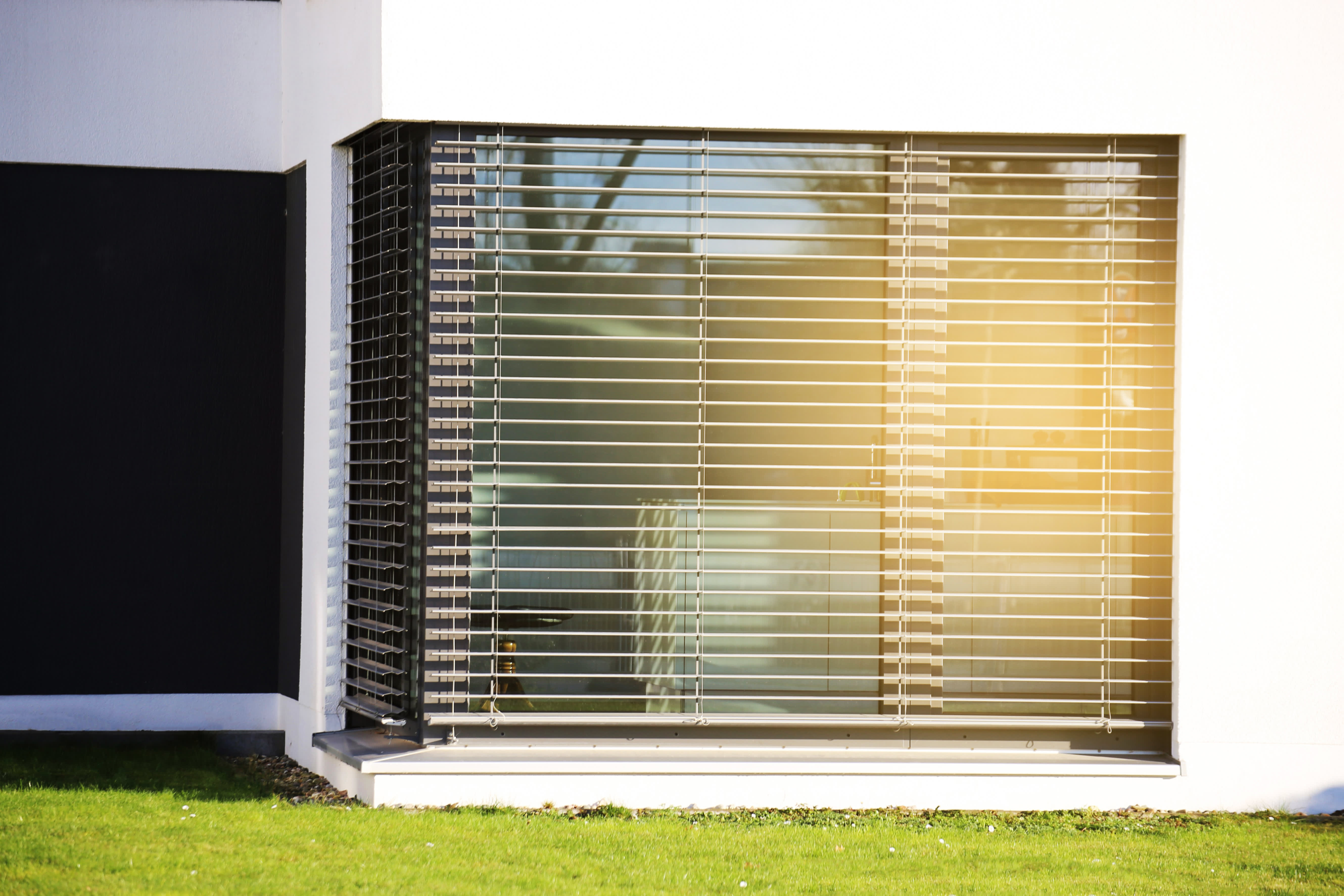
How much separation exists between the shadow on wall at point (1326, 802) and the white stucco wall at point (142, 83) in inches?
248

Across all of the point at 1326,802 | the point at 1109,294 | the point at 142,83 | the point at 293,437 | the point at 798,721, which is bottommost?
the point at 1326,802

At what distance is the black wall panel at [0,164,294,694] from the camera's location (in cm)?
698

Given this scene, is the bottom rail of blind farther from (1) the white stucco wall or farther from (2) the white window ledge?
(1) the white stucco wall

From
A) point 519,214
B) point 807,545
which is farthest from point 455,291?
point 807,545

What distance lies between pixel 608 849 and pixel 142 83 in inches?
197

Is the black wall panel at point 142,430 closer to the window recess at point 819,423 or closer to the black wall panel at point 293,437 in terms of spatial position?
the black wall panel at point 293,437

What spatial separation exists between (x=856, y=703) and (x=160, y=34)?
5.29 metres

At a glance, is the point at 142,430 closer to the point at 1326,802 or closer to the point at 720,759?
the point at 720,759

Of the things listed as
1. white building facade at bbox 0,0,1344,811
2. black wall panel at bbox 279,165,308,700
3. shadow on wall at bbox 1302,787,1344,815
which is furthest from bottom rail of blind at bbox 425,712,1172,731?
black wall panel at bbox 279,165,308,700

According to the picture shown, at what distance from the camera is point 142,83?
7.04m

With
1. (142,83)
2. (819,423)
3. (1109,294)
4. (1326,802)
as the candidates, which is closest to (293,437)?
(142,83)

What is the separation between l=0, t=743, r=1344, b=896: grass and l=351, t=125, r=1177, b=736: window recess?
553 mm

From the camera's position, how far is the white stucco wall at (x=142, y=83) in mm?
6980

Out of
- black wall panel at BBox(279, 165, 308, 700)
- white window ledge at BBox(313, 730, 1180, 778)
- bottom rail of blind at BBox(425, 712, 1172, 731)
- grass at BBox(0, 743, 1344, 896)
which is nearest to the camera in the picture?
grass at BBox(0, 743, 1344, 896)
